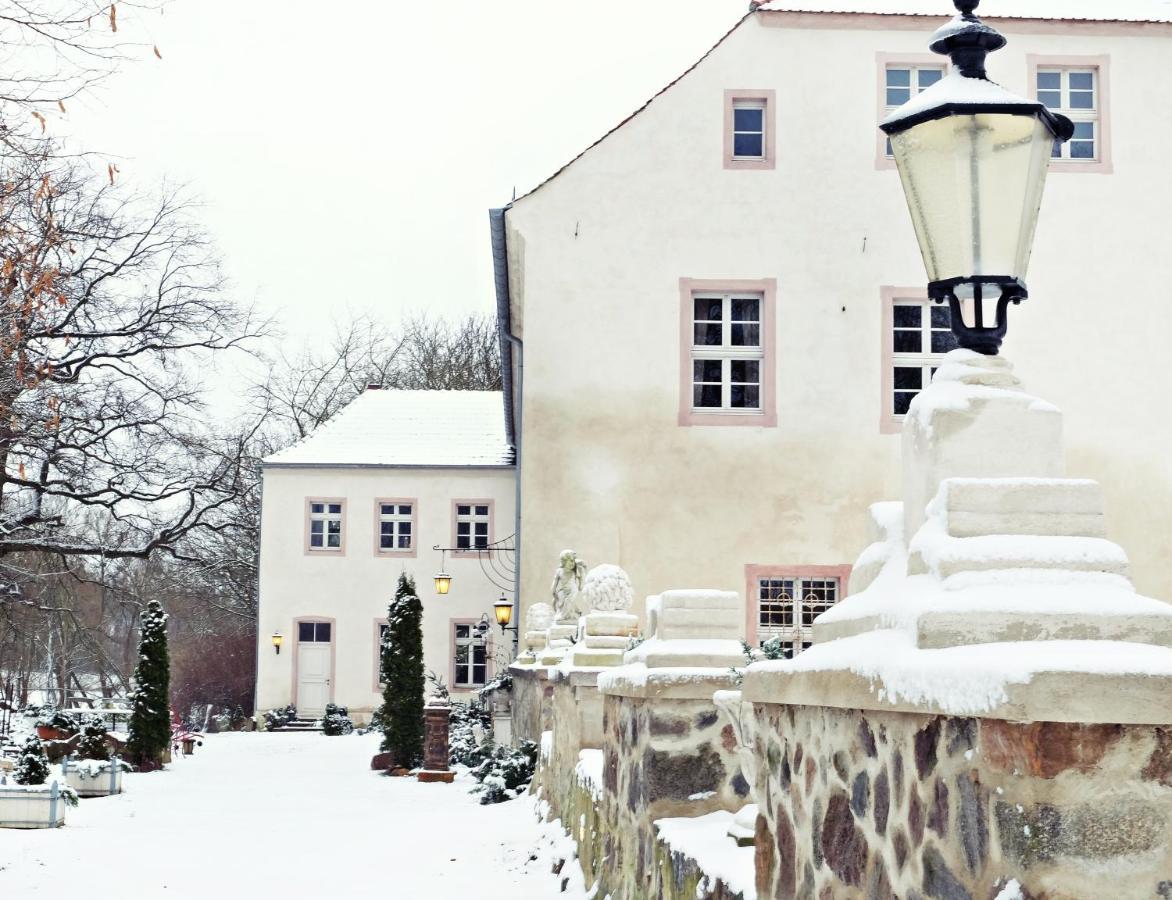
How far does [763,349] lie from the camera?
58.6 feet

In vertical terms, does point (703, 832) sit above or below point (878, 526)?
below

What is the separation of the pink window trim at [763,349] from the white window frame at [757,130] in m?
1.63

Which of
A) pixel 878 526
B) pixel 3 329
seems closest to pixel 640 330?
pixel 3 329

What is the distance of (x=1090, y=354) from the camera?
17766 millimetres

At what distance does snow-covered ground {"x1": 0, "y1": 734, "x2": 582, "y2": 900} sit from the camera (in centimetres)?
1032

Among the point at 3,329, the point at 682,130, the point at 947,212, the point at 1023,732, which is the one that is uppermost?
the point at 682,130

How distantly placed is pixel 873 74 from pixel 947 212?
15156 mm

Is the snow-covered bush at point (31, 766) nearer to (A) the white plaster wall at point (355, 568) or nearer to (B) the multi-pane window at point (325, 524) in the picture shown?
(A) the white plaster wall at point (355, 568)

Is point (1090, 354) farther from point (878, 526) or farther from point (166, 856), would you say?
point (878, 526)

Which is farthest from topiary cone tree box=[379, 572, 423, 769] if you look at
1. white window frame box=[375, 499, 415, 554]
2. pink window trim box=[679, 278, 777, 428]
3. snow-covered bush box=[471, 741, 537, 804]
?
white window frame box=[375, 499, 415, 554]

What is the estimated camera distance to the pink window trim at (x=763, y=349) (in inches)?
696

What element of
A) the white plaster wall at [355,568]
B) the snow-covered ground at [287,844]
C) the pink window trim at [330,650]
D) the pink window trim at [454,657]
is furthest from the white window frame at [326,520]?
the snow-covered ground at [287,844]

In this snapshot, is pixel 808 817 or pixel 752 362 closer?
pixel 808 817

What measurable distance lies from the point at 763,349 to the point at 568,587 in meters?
4.28
